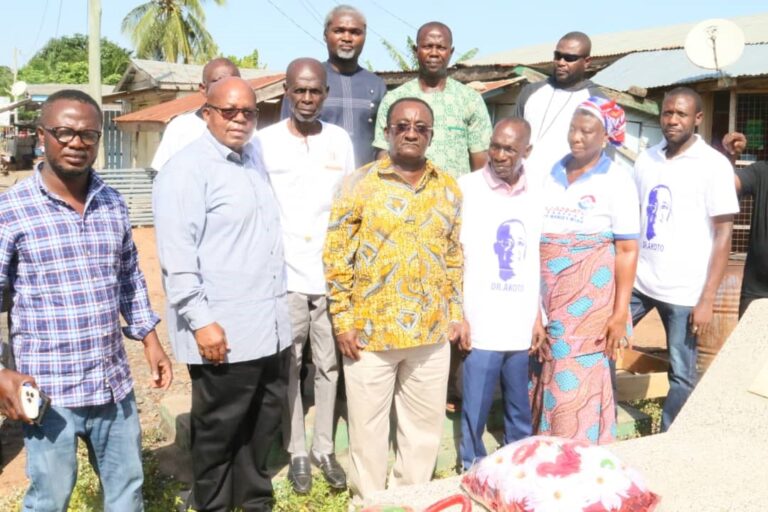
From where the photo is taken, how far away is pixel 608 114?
12.2 feet

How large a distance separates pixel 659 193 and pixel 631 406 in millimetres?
1988

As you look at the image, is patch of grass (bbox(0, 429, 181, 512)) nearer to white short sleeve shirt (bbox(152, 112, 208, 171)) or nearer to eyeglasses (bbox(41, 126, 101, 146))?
white short sleeve shirt (bbox(152, 112, 208, 171))

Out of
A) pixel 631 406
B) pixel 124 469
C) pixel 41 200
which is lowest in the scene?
pixel 631 406

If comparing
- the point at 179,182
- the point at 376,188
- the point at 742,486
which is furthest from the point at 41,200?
the point at 742,486

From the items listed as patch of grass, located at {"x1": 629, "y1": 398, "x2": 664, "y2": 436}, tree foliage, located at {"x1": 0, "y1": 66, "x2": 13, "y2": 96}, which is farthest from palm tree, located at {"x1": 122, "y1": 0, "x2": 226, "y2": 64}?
patch of grass, located at {"x1": 629, "y1": 398, "x2": 664, "y2": 436}

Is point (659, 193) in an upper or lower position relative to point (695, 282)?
upper

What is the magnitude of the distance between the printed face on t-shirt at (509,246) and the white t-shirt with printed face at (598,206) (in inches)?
8.9

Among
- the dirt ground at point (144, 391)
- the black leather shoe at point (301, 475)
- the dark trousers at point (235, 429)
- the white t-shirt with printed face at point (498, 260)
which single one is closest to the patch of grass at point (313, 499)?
the black leather shoe at point (301, 475)

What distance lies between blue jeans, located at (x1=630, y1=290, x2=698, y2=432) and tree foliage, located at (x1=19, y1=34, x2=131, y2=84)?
37.3 metres

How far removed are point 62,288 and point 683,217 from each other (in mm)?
3198

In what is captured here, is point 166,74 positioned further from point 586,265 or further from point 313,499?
point 586,265

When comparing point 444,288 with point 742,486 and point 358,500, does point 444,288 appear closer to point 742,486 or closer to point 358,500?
point 358,500

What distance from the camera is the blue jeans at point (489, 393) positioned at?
147 inches

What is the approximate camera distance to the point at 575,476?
8.80ft
